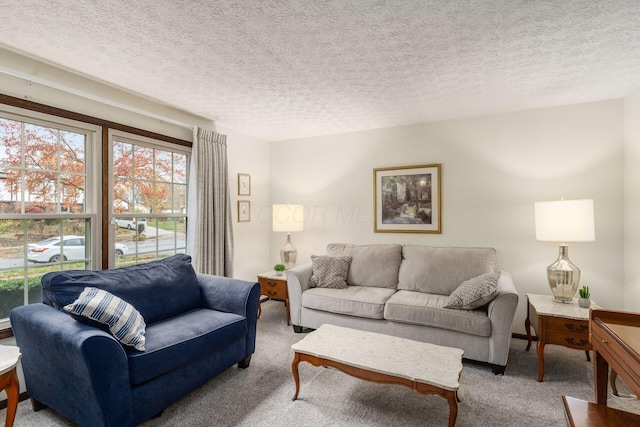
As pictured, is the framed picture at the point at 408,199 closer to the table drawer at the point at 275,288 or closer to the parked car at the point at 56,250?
the table drawer at the point at 275,288

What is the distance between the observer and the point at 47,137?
2369 mm

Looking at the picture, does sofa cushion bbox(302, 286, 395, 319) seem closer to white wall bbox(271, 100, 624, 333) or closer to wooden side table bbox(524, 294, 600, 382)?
white wall bbox(271, 100, 624, 333)

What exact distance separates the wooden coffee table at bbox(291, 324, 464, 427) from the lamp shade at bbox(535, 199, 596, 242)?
143cm

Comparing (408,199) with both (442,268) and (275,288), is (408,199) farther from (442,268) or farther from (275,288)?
(275,288)

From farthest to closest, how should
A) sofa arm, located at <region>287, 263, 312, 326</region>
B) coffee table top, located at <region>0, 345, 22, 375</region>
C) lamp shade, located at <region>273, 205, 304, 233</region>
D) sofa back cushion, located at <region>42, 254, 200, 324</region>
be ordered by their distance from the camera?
lamp shade, located at <region>273, 205, 304, 233</region>
sofa arm, located at <region>287, 263, 312, 326</region>
sofa back cushion, located at <region>42, 254, 200, 324</region>
coffee table top, located at <region>0, 345, 22, 375</region>

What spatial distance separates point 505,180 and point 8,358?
4.17 metres

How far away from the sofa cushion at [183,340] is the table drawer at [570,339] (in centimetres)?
239

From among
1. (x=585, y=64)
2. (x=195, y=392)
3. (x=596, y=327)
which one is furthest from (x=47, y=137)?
(x=585, y=64)

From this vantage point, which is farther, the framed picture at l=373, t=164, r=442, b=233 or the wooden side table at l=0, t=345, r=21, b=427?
the framed picture at l=373, t=164, r=442, b=233

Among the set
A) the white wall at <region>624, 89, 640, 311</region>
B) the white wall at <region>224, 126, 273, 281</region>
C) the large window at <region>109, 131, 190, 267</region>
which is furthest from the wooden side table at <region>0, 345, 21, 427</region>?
the white wall at <region>624, 89, 640, 311</region>

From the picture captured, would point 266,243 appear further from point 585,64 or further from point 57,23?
point 585,64

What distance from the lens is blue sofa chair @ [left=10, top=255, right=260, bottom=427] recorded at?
164 centimetres

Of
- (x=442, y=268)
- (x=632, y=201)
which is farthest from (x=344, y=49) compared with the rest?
(x=632, y=201)

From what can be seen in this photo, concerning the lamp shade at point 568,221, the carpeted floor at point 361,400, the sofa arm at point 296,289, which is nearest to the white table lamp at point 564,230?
the lamp shade at point 568,221
